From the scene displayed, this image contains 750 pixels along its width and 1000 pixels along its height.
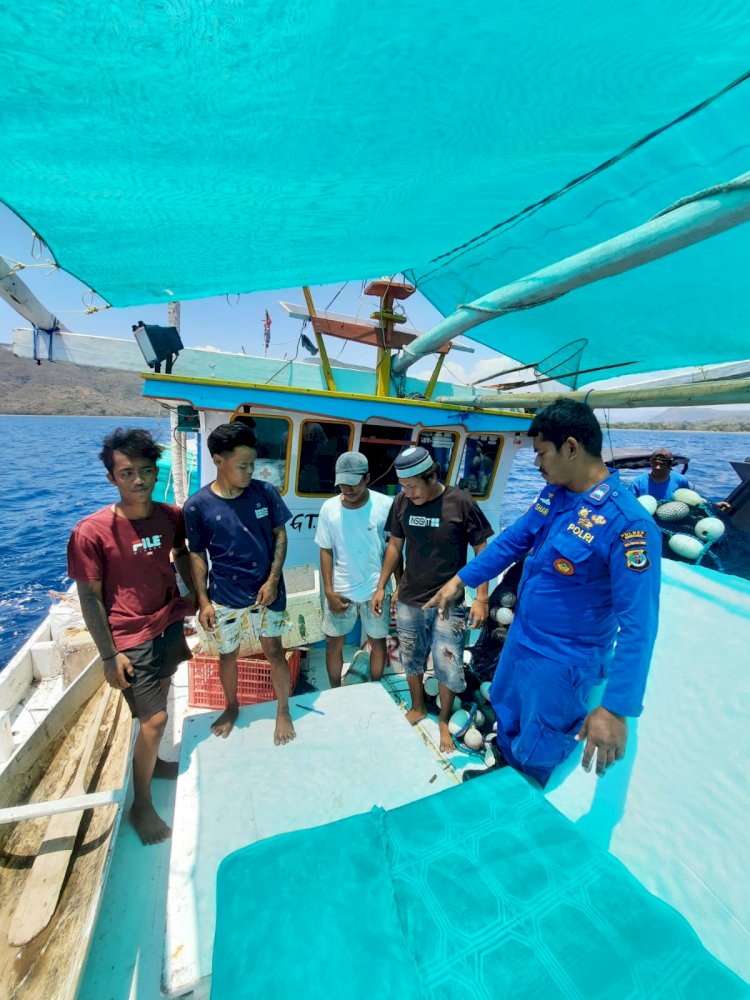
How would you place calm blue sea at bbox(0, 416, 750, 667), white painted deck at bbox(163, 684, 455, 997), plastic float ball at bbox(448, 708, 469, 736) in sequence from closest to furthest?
white painted deck at bbox(163, 684, 455, 997) → plastic float ball at bbox(448, 708, 469, 736) → calm blue sea at bbox(0, 416, 750, 667)

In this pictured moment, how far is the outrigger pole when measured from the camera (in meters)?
1.40

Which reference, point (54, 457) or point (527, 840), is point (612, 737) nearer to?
point (527, 840)

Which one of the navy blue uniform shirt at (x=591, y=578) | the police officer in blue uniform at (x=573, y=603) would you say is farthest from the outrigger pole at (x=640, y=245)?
the navy blue uniform shirt at (x=591, y=578)

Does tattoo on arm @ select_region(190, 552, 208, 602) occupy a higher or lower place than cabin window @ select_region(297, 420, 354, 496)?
lower

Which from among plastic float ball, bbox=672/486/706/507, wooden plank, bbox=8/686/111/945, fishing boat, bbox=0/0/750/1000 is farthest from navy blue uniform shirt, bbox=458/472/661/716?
wooden plank, bbox=8/686/111/945

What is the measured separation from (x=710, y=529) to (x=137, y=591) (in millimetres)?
4250

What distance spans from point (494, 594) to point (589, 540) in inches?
74.3

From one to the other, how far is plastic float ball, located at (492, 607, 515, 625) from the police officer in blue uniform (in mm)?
978

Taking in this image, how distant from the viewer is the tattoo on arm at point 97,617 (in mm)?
2279

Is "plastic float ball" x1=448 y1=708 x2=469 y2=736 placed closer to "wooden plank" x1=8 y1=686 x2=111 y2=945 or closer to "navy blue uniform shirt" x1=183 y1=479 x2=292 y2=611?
"navy blue uniform shirt" x1=183 y1=479 x2=292 y2=611

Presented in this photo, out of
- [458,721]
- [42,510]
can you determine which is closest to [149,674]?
[458,721]

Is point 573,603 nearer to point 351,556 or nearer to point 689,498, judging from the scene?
point 351,556

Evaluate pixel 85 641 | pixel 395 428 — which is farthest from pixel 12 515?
pixel 395 428

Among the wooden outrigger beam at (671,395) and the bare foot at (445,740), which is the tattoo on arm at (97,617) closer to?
the bare foot at (445,740)
